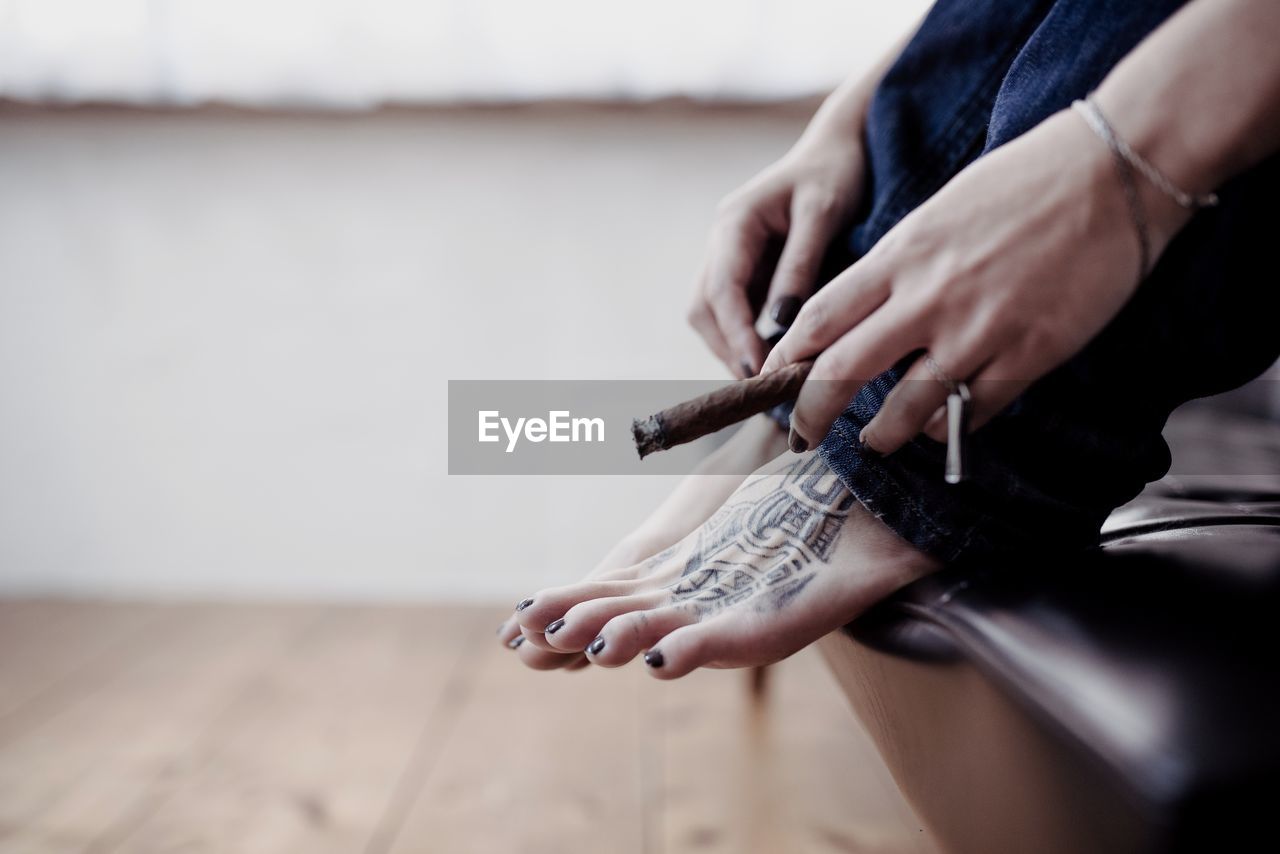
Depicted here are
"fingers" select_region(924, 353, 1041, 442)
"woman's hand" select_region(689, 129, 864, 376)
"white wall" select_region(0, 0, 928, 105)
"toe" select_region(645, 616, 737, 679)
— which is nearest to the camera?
"fingers" select_region(924, 353, 1041, 442)

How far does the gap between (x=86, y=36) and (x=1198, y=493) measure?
150cm

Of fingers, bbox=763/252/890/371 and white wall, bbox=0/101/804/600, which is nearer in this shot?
fingers, bbox=763/252/890/371

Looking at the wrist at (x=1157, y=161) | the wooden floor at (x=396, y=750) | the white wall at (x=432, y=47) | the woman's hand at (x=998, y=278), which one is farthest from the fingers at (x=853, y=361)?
the white wall at (x=432, y=47)

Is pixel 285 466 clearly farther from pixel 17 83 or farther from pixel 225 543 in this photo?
pixel 17 83

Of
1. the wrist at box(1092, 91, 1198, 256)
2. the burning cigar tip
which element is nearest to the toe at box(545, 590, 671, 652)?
the burning cigar tip

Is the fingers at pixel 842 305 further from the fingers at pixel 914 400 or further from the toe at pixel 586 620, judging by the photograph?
the toe at pixel 586 620

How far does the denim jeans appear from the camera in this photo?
41cm

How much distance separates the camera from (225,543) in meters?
1.52

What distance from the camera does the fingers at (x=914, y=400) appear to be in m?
0.40

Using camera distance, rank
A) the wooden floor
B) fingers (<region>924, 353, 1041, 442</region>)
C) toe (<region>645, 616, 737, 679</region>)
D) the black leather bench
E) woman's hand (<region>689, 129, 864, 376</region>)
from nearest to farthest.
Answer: the black leather bench
fingers (<region>924, 353, 1041, 442</region>)
toe (<region>645, 616, 737, 679</region>)
woman's hand (<region>689, 129, 864, 376</region>)
the wooden floor

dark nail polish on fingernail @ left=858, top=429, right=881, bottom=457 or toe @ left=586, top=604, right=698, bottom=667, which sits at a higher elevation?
dark nail polish on fingernail @ left=858, top=429, right=881, bottom=457

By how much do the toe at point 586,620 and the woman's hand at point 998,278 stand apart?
21 centimetres

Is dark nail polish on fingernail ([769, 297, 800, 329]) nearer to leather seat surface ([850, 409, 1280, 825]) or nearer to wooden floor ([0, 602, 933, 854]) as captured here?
leather seat surface ([850, 409, 1280, 825])

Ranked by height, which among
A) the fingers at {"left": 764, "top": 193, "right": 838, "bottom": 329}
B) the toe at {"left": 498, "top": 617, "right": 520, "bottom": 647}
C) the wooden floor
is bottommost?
the wooden floor
